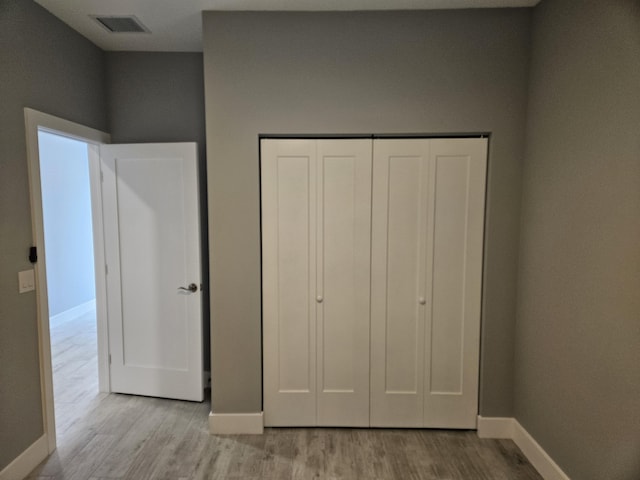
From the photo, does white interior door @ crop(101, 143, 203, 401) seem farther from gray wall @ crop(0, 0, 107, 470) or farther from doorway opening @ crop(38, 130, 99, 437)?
doorway opening @ crop(38, 130, 99, 437)

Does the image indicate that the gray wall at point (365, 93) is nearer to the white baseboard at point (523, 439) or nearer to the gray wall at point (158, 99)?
the white baseboard at point (523, 439)

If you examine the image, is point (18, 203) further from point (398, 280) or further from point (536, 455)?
point (536, 455)

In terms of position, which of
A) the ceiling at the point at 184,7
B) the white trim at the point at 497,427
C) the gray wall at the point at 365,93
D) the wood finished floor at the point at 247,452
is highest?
the ceiling at the point at 184,7

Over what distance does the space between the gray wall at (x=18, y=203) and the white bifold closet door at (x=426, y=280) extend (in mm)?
2189

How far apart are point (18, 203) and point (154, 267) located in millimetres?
1034

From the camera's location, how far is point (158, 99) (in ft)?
10.0

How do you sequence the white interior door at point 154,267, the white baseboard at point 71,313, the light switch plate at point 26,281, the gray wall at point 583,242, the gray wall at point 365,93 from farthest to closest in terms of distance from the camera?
the white baseboard at point 71,313, the white interior door at point 154,267, the gray wall at point 365,93, the light switch plate at point 26,281, the gray wall at point 583,242

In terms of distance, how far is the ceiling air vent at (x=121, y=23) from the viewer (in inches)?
95.5

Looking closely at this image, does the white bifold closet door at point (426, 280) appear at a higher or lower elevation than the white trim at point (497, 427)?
higher

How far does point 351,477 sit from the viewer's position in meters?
2.13

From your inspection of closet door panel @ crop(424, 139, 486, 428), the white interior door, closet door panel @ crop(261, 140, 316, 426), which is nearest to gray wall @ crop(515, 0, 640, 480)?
closet door panel @ crop(424, 139, 486, 428)

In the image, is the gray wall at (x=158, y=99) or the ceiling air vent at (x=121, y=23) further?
the gray wall at (x=158, y=99)

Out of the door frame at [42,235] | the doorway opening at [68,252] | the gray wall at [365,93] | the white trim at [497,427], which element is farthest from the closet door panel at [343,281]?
the doorway opening at [68,252]

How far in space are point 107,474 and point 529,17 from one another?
3.91 meters
